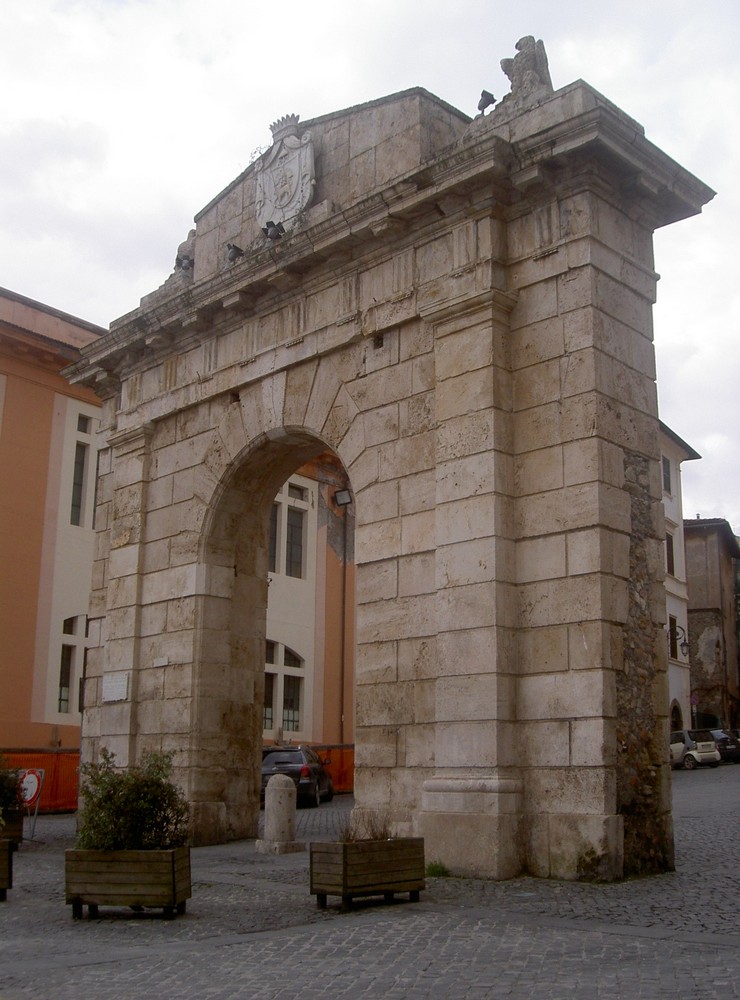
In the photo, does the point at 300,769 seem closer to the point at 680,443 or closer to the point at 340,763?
the point at 340,763

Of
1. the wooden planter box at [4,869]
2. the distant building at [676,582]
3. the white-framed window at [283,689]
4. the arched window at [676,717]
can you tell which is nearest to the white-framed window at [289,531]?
the white-framed window at [283,689]

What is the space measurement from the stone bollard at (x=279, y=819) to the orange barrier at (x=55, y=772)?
1017cm

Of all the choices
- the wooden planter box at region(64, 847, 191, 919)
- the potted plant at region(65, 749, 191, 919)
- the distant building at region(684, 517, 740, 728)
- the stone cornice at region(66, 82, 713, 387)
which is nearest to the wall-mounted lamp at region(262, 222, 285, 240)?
the stone cornice at region(66, 82, 713, 387)

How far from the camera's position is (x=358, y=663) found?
12.2 meters

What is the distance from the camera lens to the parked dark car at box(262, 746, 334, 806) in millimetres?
21997

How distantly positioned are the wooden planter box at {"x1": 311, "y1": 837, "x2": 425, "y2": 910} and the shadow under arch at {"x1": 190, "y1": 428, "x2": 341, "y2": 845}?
528 centimetres

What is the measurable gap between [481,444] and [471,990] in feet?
20.0

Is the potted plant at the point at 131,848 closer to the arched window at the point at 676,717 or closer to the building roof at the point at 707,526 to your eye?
the arched window at the point at 676,717

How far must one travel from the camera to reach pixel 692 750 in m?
32.0

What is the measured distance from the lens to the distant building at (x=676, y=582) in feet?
131

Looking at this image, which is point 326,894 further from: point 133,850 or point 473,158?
point 473,158

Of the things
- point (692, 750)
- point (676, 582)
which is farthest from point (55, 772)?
point (676, 582)

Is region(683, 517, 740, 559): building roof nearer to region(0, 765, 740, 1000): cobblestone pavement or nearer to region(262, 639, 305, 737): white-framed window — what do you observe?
region(262, 639, 305, 737): white-framed window

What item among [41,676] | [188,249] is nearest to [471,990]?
[188,249]
